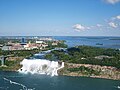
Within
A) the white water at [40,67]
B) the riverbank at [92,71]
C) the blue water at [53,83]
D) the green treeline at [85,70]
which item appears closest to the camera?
the blue water at [53,83]

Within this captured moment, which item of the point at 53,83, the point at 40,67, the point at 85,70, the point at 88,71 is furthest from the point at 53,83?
the point at 40,67

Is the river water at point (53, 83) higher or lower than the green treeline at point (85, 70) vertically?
lower

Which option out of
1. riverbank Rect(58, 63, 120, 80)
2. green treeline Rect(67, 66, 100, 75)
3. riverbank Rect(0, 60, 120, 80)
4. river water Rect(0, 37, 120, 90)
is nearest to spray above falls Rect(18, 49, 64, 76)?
riverbank Rect(0, 60, 120, 80)

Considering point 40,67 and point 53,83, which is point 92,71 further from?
point 40,67

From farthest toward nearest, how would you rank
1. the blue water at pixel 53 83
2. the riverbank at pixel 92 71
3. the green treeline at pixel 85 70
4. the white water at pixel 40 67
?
the white water at pixel 40 67
the green treeline at pixel 85 70
the riverbank at pixel 92 71
the blue water at pixel 53 83

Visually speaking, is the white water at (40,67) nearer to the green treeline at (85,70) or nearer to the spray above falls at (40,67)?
the spray above falls at (40,67)

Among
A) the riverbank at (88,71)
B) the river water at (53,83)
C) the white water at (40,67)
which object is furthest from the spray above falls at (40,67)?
the river water at (53,83)
